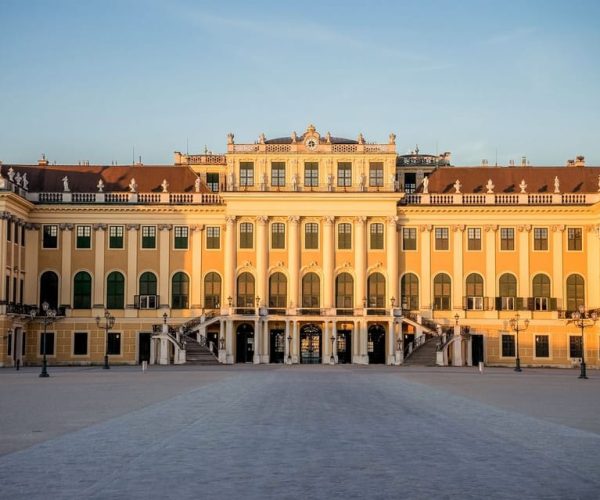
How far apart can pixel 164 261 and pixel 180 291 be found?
2710 mm

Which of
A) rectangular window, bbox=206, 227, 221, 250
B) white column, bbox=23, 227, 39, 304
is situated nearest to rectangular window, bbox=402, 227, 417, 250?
rectangular window, bbox=206, 227, 221, 250

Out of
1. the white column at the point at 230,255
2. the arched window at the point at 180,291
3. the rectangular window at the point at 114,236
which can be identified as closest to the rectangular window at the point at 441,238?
the white column at the point at 230,255

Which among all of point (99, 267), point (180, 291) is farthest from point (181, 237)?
point (99, 267)

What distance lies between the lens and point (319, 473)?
48.7 ft

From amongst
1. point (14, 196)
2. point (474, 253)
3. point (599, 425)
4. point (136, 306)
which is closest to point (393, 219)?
point (474, 253)

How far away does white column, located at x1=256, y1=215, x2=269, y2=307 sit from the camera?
8056 cm

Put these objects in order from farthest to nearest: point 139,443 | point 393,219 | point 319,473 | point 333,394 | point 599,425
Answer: point 393,219 → point 333,394 → point 599,425 → point 139,443 → point 319,473

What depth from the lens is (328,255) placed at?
265ft

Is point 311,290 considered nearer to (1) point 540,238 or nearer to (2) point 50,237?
(1) point 540,238

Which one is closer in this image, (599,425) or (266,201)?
(599,425)

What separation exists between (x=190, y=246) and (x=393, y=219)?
53.5ft

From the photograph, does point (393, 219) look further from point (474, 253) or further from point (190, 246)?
point (190, 246)

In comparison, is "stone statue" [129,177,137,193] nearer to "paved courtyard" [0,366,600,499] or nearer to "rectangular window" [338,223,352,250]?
"rectangular window" [338,223,352,250]

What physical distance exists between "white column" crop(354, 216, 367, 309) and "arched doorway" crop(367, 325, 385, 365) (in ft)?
8.46
